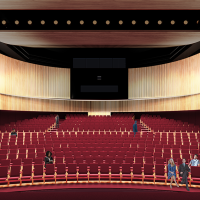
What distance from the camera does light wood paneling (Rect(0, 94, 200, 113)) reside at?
11.9 meters

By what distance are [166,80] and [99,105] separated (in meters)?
6.05

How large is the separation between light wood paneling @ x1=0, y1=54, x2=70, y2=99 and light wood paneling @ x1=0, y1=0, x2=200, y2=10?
6.58m

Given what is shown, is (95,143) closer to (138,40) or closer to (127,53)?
(138,40)

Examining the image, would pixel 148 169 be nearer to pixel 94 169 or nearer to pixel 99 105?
pixel 94 169

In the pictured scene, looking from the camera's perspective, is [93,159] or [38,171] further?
[93,159]

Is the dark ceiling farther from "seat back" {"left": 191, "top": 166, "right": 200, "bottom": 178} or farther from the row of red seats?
the row of red seats

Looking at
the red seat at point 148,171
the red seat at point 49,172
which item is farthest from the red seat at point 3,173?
the red seat at point 148,171

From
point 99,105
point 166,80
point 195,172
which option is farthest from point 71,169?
point 99,105

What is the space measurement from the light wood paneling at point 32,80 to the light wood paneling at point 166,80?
5758 mm

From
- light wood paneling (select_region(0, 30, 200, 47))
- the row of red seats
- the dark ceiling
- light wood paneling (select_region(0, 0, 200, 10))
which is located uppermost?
the dark ceiling

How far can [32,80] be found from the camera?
14.3 m

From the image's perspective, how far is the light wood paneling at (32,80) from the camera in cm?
1189

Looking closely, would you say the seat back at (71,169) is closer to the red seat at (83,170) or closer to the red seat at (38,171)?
the red seat at (83,170)

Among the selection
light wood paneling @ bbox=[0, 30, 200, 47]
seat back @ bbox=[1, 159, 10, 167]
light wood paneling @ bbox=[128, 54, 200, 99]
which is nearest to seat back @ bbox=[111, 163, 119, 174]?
seat back @ bbox=[1, 159, 10, 167]
